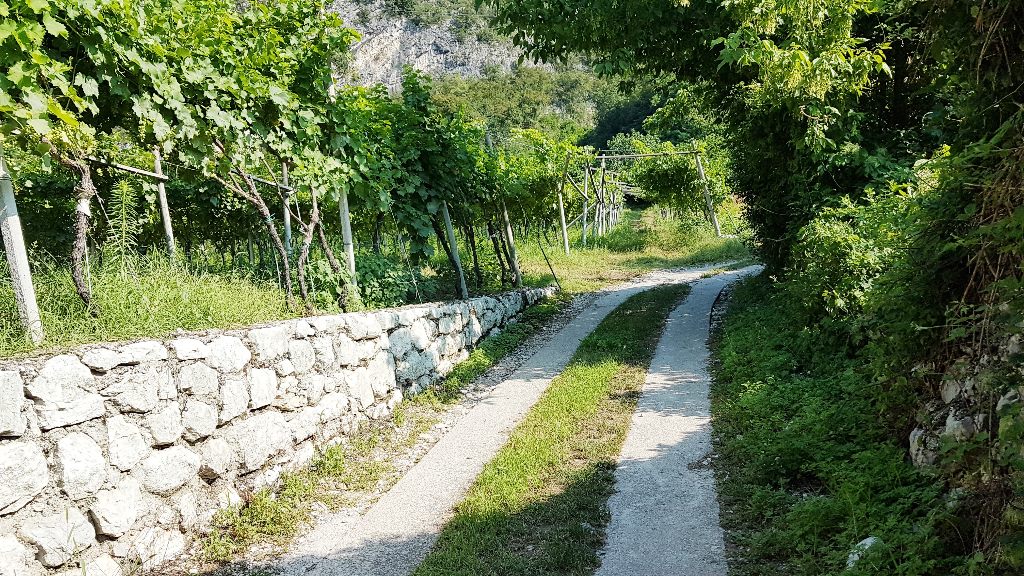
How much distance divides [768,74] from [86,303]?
6.62 metres

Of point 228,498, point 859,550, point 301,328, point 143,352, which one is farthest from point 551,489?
point 143,352

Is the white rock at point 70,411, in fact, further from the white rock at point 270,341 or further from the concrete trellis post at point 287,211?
the concrete trellis post at point 287,211

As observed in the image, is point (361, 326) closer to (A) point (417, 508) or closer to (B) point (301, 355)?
(B) point (301, 355)

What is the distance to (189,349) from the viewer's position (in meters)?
4.43

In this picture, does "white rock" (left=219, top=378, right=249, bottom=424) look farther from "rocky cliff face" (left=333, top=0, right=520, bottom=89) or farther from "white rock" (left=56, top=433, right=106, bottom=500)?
"rocky cliff face" (left=333, top=0, right=520, bottom=89)

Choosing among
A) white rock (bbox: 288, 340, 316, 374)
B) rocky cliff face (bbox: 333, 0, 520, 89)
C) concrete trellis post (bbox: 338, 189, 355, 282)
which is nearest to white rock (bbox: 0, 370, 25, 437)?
white rock (bbox: 288, 340, 316, 374)

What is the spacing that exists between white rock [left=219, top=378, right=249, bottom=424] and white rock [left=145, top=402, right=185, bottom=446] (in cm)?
38

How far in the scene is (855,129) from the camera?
7914 mm

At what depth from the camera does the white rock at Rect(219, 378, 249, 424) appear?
4691mm

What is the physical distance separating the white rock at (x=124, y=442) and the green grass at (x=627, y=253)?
12337mm

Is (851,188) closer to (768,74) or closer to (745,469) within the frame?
(768,74)

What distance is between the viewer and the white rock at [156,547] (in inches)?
152

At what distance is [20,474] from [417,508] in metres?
2.46

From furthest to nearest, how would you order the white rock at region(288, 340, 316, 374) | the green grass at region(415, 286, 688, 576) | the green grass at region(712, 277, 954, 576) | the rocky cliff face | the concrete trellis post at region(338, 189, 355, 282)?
the rocky cliff face
the concrete trellis post at region(338, 189, 355, 282)
the white rock at region(288, 340, 316, 374)
the green grass at region(415, 286, 688, 576)
the green grass at region(712, 277, 954, 576)
